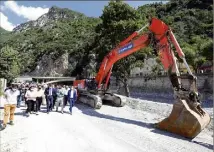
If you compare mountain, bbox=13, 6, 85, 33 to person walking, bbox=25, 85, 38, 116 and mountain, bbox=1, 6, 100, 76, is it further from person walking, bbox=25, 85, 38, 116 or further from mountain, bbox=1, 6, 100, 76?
person walking, bbox=25, 85, 38, 116

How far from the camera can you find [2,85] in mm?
37562

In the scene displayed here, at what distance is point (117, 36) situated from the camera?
31.0 m

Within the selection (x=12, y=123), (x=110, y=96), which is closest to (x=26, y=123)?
(x=12, y=123)

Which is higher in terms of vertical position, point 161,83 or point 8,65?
point 8,65

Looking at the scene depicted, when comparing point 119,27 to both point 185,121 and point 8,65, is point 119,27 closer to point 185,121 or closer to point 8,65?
point 185,121

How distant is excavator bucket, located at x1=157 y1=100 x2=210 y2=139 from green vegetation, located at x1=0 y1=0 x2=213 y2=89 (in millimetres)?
18347

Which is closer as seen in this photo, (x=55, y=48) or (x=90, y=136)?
(x=90, y=136)

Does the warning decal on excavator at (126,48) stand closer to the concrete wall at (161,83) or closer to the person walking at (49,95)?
the person walking at (49,95)

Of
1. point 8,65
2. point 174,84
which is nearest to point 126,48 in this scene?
point 174,84

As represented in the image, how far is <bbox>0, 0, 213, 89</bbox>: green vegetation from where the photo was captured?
31547 millimetres

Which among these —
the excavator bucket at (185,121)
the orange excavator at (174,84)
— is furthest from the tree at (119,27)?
the excavator bucket at (185,121)

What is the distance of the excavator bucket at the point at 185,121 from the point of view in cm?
1148

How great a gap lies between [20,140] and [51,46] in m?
77.7

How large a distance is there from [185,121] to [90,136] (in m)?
3.84
